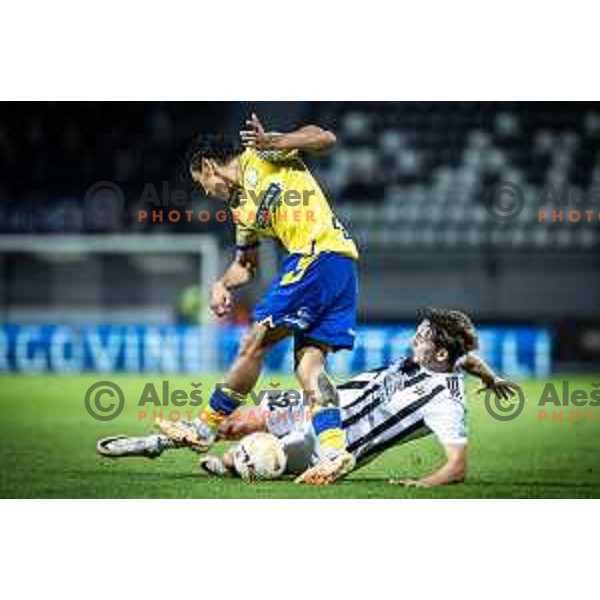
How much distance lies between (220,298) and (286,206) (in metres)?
0.48

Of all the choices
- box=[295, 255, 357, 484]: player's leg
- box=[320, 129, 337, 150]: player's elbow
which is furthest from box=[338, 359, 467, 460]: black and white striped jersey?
box=[320, 129, 337, 150]: player's elbow

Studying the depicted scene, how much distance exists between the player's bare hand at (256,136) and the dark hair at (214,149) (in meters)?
0.05

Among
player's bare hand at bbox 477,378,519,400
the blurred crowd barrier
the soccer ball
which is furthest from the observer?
the blurred crowd barrier

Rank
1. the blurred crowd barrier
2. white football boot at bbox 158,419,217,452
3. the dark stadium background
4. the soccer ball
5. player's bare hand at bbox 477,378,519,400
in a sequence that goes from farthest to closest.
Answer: the blurred crowd barrier
the dark stadium background
player's bare hand at bbox 477,378,519,400
white football boot at bbox 158,419,217,452
the soccer ball

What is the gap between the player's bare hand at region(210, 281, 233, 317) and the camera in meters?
6.73

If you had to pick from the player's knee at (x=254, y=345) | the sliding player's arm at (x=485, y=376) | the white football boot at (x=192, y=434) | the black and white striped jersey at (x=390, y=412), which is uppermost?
the player's knee at (x=254, y=345)

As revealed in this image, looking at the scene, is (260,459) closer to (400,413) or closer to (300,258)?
(400,413)

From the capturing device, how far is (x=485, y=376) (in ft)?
22.9

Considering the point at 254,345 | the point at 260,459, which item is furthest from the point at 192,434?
the point at 254,345

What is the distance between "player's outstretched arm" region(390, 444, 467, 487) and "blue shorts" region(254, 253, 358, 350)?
0.62 metres

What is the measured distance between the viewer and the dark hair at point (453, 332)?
22.6ft

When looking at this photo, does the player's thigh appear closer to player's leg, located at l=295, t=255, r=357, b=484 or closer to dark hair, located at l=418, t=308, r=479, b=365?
player's leg, located at l=295, t=255, r=357, b=484

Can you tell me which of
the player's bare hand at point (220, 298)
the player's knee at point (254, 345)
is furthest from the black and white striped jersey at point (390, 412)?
the player's bare hand at point (220, 298)

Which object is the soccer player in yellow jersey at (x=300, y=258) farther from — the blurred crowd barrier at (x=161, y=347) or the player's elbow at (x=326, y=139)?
the blurred crowd barrier at (x=161, y=347)
